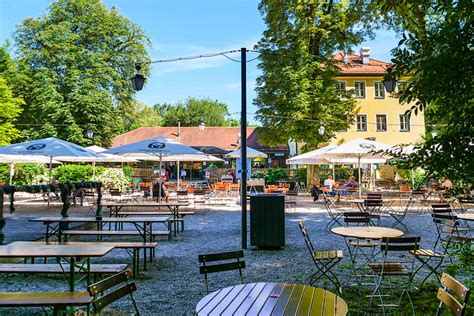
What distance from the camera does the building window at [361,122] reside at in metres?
33.4

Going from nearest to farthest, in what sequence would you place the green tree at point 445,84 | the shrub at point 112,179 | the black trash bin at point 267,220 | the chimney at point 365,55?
1. the green tree at point 445,84
2. the black trash bin at point 267,220
3. the shrub at point 112,179
4. the chimney at point 365,55

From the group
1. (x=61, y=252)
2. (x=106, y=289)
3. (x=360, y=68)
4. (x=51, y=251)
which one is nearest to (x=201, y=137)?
(x=360, y=68)

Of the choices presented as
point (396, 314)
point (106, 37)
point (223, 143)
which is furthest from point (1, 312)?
point (223, 143)

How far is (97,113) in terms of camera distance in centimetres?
2938

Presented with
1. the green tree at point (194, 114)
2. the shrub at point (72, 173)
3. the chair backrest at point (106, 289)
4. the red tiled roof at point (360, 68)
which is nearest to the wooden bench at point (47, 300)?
the chair backrest at point (106, 289)

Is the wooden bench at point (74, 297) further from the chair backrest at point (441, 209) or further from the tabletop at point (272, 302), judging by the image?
the chair backrest at point (441, 209)

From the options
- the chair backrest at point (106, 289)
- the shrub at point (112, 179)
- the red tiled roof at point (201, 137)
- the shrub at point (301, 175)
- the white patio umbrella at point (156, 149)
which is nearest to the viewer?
the chair backrest at point (106, 289)

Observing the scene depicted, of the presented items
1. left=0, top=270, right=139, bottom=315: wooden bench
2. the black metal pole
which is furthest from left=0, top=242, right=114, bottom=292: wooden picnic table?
the black metal pole

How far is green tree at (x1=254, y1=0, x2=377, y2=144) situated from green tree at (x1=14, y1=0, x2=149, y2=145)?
42.9ft

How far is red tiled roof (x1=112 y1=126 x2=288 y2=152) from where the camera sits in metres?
40.3

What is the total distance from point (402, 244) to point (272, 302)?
253 cm

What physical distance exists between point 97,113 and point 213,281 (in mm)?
26462

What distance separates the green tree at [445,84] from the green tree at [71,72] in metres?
28.1

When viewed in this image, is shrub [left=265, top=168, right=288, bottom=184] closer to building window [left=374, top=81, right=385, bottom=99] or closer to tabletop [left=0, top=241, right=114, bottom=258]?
building window [left=374, top=81, right=385, bottom=99]
